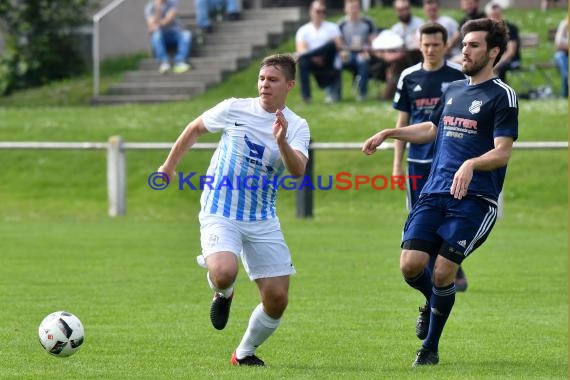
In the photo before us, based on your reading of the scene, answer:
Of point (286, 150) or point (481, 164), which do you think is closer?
point (286, 150)

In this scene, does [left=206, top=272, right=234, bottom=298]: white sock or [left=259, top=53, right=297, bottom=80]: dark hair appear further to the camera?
[left=206, top=272, right=234, bottom=298]: white sock

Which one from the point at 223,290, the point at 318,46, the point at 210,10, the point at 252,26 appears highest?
the point at 223,290

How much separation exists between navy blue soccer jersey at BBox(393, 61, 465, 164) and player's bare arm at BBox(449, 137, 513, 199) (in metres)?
3.21

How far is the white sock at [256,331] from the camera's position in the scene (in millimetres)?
8664

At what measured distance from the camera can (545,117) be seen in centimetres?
2381

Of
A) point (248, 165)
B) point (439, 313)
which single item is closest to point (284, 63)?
point (248, 165)

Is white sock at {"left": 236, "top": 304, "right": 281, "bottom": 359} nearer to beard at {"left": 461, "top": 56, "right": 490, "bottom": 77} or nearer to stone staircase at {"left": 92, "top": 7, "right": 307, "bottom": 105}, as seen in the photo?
beard at {"left": 461, "top": 56, "right": 490, "bottom": 77}

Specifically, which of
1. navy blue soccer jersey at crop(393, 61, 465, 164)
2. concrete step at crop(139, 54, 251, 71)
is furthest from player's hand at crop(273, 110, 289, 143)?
concrete step at crop(139, 54, 251, 71)

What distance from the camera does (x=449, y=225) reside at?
8.67 metres

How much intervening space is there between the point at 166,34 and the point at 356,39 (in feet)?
17.0

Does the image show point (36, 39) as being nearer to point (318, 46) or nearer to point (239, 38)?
point (239, 38)

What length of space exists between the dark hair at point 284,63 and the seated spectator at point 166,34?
64.6 feet

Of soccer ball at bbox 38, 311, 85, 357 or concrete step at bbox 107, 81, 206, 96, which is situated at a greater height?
soccer ball at bbox 38, 311, 85, 357

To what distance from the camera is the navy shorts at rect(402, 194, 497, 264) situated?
862 cm
